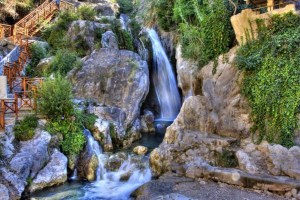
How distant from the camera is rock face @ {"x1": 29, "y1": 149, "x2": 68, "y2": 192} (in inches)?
376

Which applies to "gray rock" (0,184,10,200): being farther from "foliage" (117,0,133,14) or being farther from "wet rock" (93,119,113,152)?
"foliage" (117,0,133,14)

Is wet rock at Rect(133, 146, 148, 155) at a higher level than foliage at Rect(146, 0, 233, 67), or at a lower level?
lower

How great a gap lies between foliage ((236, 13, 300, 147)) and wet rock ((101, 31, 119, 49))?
10855 millimetres

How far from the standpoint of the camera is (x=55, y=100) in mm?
11750

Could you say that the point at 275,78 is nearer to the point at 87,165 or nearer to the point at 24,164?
the point at 87,165

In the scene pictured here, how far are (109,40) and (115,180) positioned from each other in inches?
494

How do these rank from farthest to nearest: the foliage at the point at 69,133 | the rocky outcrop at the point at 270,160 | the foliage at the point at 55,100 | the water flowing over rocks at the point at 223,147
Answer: the foliage at the point at 55,100 < the foliage at the point at 69,133 < the water flowing over rocks at the point at 223,147 < the rocky outcrop at the point at 270,160

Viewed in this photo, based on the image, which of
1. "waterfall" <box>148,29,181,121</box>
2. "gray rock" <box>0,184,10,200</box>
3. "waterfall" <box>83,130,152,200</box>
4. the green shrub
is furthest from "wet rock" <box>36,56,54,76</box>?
"gray rock" <box>0,184,10,200</box>

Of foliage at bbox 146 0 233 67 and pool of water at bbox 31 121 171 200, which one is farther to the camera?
foliage at bbox 146 0 233 67

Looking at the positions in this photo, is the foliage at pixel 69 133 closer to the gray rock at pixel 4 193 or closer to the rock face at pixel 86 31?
the gray rock at pixel 4 193

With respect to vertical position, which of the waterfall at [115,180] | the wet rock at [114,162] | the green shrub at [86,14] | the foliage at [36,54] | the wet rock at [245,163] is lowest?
the waterfall at [115,180]

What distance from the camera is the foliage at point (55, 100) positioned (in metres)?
11.7

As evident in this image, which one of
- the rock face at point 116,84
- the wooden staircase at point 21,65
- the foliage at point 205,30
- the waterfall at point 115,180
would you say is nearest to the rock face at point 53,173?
the waterfall at point 115,180

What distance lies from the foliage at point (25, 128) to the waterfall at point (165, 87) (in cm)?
1211
